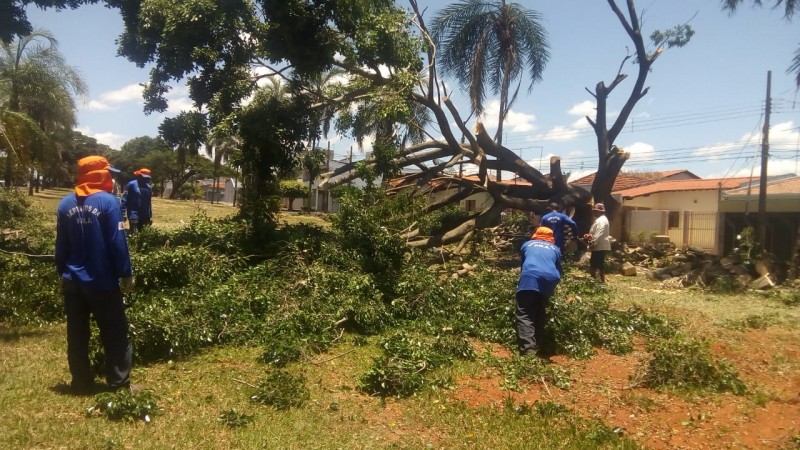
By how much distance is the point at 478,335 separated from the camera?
6.88m

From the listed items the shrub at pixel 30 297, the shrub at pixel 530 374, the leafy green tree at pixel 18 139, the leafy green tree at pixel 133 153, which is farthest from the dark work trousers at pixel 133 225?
the leafy green tree at pixel 133 153

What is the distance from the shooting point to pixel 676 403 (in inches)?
196

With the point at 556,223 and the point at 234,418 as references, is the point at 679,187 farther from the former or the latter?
the point at 234,418

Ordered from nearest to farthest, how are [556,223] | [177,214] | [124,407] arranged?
[124,407] < [556,223] < [177,214]

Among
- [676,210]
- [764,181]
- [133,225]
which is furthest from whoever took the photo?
[676,210]

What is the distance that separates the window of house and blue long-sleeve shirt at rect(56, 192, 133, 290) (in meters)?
22.3

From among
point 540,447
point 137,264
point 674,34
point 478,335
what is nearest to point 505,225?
point 674,34

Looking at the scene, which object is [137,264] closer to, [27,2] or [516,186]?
[27,2]

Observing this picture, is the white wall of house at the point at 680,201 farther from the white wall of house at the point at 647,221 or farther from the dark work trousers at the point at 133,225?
the dark work trousers at the point at 133,225

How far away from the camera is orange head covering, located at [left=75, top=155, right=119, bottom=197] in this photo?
4.54m

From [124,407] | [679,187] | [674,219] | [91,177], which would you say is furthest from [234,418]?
[679,187]

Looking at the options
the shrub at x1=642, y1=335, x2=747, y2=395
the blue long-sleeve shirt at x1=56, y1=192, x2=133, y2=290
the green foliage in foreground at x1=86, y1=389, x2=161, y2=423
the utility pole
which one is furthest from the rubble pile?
the blue long-sleeve shirt at x1=56, y1=192, x2=133, y2=290

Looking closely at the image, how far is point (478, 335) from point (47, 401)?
430 cm

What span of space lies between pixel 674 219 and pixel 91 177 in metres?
23.1
